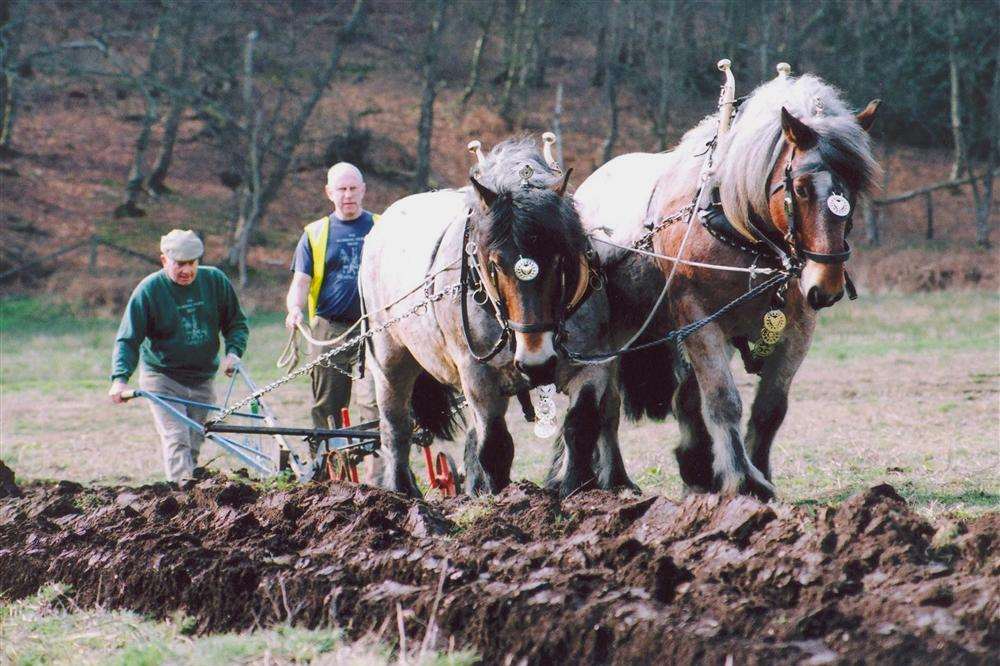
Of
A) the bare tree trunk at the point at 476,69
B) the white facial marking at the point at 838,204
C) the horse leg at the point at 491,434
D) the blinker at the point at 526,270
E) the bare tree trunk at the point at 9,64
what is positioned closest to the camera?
the white facial marking at the point at 838,204

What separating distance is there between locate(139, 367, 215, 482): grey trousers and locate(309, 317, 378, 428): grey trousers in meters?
0.92

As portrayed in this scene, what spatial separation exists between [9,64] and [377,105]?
1362 cm

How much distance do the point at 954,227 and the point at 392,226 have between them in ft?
103

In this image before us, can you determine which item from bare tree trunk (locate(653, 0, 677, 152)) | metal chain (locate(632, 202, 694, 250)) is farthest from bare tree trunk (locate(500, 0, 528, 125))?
metal chain (locate(632, 202, 694, 250))

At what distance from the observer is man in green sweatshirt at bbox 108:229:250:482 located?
28.7 ft

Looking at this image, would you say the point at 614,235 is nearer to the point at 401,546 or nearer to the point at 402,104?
the point at 401,546

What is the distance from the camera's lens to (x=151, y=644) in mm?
4621

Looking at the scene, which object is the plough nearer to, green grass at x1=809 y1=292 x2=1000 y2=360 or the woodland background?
green grass at x1=809 y1=292 x2=1000 y2=360

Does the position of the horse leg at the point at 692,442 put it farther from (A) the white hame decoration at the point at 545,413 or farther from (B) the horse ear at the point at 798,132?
(B) the horse ear at the point at 798,132

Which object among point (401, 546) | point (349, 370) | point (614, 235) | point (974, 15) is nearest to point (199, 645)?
point (401, 546)

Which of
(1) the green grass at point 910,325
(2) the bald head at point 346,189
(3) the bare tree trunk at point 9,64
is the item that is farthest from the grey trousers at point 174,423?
(3) the bare tree trunk at point 9,64

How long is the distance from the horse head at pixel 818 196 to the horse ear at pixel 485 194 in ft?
4.26

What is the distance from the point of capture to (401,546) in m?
5.61

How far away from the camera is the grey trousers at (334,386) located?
973cm
